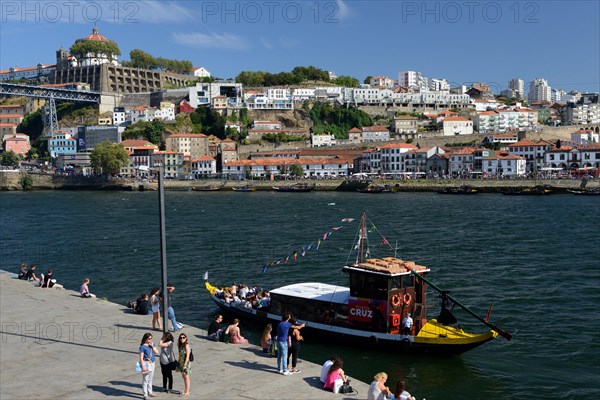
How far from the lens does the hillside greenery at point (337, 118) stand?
420ft

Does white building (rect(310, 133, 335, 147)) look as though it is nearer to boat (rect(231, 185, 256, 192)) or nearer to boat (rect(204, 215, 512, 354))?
boat (rect(231, 185, 256, 192))

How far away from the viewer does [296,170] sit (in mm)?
102000

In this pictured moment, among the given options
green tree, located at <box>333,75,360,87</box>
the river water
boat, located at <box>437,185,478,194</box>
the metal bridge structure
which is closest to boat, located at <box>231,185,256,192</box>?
the river water

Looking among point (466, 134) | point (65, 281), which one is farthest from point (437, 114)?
point (65, 281)

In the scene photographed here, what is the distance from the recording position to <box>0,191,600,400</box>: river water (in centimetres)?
1625

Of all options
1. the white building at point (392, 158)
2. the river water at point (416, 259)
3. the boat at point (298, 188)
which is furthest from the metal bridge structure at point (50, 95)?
the white building at point (392, 158)

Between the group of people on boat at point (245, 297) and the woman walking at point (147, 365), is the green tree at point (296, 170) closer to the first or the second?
the group of people on boat at point (245, 297)

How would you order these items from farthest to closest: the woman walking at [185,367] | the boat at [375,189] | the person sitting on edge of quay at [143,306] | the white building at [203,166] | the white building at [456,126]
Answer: the white building at [456,126] → the white building at [203,166] → the boat at [375,189] → the person sitting on edge of quay at [143,306] → the woman walking at [185,367]

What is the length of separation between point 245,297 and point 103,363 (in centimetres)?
869

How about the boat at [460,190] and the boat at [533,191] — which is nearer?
the boat at [533,191]

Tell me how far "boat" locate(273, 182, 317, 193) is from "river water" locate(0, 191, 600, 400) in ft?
67.1

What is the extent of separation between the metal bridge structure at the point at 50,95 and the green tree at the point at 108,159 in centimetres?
2497

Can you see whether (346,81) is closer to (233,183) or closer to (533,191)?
(233,183)

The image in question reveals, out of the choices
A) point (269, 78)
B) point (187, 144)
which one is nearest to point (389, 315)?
point (187, 144)
